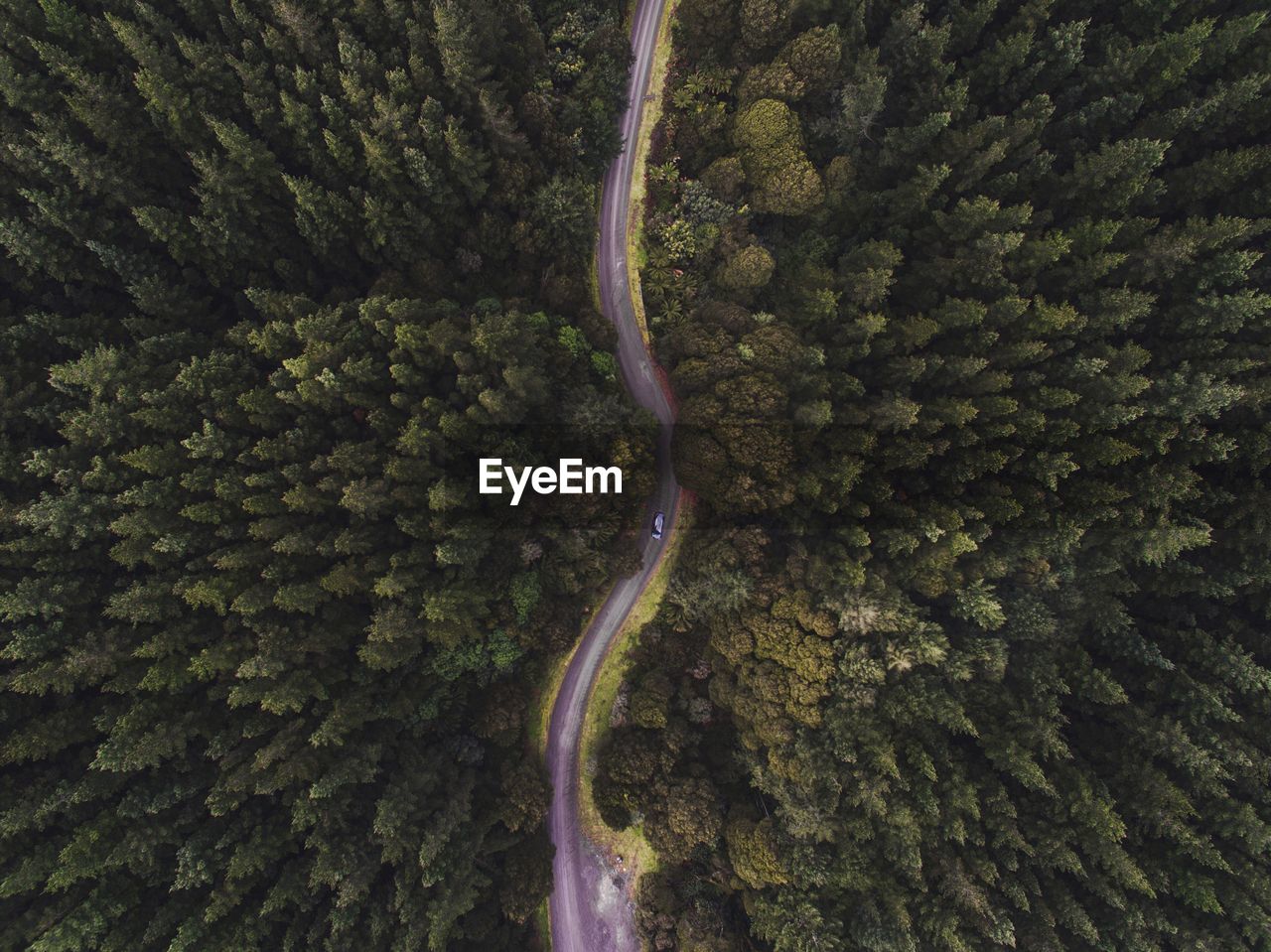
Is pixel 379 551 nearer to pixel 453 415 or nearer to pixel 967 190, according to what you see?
pixel 453 415

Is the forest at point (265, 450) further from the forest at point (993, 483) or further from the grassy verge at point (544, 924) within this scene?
the forest at point (993, 483)

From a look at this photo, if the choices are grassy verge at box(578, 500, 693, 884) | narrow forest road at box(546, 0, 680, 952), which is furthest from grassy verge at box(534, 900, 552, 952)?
grassy verge at box(578, 500, 693, 884)

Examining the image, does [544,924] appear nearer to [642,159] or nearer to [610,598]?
[610,598]

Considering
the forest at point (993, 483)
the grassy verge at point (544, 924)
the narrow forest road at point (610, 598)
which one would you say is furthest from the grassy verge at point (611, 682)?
the grassy verge at point (544, 924)

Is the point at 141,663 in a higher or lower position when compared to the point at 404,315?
lower

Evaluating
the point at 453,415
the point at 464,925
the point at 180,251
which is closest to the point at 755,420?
the point at 453,415

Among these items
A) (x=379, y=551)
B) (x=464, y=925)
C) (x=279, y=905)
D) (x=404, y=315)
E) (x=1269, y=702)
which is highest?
(x=404, y=315)

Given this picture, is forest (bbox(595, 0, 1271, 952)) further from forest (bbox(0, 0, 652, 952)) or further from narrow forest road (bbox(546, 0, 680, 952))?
forest (bbox(0, 0, 652, 952))

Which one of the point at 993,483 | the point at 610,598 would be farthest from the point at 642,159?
the point at 993,483
